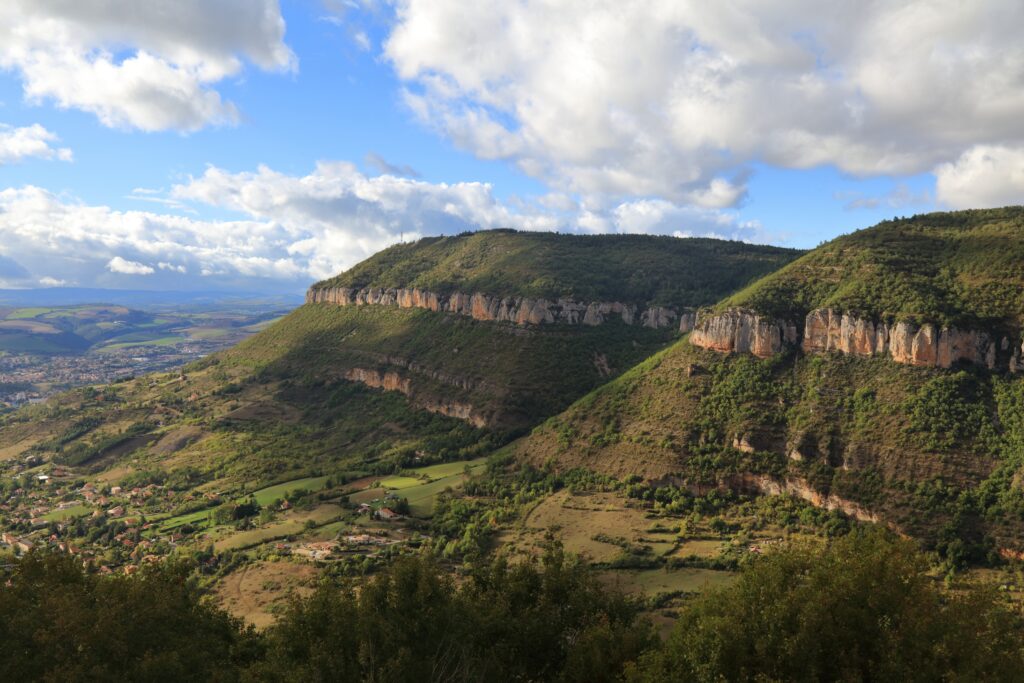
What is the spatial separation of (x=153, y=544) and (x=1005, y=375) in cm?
11969

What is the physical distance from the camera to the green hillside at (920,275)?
269 ft

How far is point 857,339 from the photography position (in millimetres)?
87750

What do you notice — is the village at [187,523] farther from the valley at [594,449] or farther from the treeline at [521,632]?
the treeline at [521,632]

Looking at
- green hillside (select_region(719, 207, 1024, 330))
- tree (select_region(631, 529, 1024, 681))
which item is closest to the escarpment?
green hillside (select_region(719, 207, 1024, 330))

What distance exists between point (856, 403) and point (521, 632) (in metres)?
66.4

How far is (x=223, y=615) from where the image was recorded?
137 ft

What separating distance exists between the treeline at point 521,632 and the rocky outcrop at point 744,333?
204 ft

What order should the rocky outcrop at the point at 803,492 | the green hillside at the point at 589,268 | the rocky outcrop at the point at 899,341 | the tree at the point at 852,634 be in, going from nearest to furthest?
the tree at the point at 852,634 → the rocky outcrop at the point at 803,492 → the rocky outcrop at the point at 899,341 → the green hillside at the point at 589,268

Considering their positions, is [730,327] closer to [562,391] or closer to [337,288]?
[562,391]

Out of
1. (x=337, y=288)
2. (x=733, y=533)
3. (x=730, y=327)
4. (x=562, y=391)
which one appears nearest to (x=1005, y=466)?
(x=733, y=533)

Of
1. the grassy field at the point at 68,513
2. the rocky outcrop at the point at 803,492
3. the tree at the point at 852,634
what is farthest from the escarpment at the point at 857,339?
the grassy field at the point at 68,513

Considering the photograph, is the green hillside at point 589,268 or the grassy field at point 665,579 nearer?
the grassy field at point 665,579

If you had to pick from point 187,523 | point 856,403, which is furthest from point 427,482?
point 856,403

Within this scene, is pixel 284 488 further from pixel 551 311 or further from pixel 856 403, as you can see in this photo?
pixel 856 403
